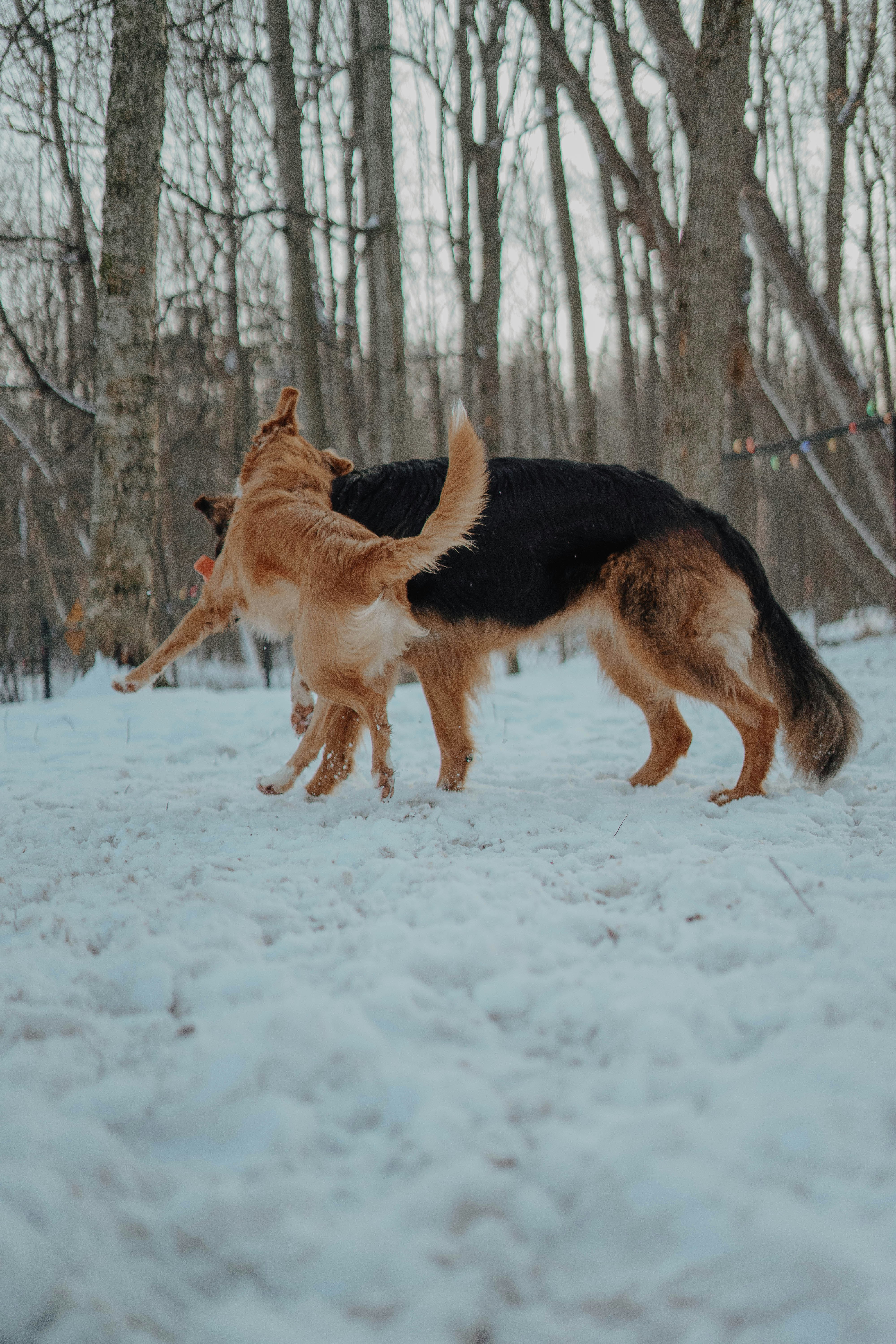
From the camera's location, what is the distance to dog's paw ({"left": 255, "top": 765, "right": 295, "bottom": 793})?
3424 mm

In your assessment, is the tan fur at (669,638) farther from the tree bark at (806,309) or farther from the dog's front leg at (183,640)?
the tree bark at (806,309)

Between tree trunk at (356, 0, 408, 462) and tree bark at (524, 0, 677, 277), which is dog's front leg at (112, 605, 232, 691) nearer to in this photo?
tree trunk at (356, 0, 408, 462)

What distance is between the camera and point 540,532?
129 inches

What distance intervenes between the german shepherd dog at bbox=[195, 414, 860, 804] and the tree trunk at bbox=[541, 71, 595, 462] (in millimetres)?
6979

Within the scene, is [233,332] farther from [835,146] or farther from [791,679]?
[791,679]

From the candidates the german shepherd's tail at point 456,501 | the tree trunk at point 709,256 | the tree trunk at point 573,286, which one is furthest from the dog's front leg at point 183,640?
the tree trunk at point 573,286

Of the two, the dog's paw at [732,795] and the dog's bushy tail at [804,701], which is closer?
the dog's paw at [732,795]

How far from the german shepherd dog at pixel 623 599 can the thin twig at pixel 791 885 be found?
3.77 ft

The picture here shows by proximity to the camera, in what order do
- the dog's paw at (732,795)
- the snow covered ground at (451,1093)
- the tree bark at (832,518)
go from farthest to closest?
the tree bark at (832,518), the dog's paw at (732,795), the snow covered ground at (451,1093)

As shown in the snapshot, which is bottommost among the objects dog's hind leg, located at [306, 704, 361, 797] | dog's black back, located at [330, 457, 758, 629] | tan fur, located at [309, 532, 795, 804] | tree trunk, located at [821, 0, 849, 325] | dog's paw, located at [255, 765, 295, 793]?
dog's paw, located at [255, 765, 295, 793]

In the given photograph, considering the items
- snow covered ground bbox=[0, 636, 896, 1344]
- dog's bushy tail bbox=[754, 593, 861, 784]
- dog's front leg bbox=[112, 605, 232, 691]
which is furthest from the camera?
dog's front leg bbox=[112, 605, 232, 691]

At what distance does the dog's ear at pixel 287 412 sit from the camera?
12.1 feet

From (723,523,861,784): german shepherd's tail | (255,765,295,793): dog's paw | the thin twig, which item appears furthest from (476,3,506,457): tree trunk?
the thin twig

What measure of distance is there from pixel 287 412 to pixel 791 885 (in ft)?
9.70
